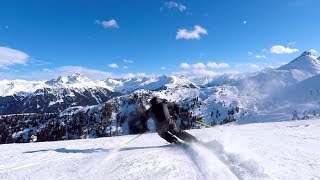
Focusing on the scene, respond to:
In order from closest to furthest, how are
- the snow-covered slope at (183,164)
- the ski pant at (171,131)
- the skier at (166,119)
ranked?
the snow-covered slope at (183,164)
the ski pant at (171,131)
the skier at (166,119)

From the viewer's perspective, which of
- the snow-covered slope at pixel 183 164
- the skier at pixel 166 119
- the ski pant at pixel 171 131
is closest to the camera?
the snow-covered slope at pixel 183 164

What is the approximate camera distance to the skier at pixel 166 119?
1147 centimetres

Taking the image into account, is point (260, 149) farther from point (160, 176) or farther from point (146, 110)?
point (146, 110)

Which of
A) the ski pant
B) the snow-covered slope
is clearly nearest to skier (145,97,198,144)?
the ski pant

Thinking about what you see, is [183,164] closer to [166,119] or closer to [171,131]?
[171,131]

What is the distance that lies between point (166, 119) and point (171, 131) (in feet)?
1.72

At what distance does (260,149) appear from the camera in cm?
945

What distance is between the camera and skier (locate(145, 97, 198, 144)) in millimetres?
11471

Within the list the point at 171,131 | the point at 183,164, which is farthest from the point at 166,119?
Answer: the point at 183,164

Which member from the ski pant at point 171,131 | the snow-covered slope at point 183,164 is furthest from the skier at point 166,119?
the snow-covered slope at point 183,164

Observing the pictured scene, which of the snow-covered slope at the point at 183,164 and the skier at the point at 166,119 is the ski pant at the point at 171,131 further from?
the snow-covered slope at the point at 183,164

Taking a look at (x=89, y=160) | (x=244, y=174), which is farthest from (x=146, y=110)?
(x=244, y=174)

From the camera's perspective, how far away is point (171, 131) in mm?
11594

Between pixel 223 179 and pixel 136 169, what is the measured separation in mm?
2211
